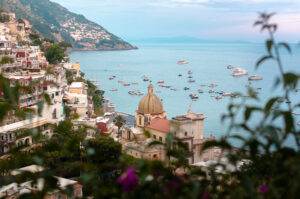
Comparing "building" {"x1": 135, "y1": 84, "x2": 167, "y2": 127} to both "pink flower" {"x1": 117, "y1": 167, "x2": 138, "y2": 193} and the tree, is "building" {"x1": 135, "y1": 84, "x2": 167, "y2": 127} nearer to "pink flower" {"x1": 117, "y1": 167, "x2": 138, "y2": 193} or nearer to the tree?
the tree

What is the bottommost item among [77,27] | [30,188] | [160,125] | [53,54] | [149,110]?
[160,125]

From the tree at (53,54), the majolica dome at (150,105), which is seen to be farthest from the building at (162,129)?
the tree at (53,54)

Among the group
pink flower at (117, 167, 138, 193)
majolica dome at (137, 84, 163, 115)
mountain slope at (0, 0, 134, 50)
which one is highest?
mountain slope at (0, 0, 134, 50)

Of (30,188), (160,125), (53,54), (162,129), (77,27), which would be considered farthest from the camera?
(77,27)

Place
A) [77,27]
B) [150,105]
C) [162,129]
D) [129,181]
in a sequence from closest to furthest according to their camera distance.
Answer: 1. [129,181]
2. [162,129]
3. [150,105]
4. [77,27]

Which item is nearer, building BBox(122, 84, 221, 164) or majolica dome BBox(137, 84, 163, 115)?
building BBox(122, 84, 221, 164)

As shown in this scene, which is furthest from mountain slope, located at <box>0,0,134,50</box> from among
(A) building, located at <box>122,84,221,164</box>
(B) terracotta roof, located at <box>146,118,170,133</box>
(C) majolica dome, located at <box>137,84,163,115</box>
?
(B) terracotta roof, located at <box>146,118,170,133</box>

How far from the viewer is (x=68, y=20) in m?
177

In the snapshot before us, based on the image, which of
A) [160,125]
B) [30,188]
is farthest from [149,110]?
[30,188]

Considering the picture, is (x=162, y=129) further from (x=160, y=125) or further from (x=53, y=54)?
(x=53, y=54)

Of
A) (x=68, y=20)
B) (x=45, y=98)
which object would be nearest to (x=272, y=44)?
(x=45, y=98)

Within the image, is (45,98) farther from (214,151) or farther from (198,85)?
(198,85)

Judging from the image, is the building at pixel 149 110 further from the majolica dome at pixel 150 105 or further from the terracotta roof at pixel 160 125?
the terracotta roof at pixel 160 125

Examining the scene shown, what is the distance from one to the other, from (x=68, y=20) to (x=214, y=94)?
432 feet
